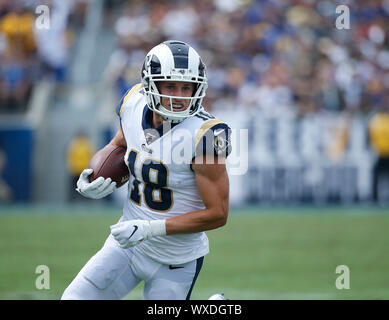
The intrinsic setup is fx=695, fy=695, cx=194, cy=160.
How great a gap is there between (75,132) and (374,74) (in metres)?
5.56

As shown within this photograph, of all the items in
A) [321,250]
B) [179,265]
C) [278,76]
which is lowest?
[321,250]

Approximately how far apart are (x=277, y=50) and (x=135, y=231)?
32.7 feet

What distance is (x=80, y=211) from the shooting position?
11.2 m

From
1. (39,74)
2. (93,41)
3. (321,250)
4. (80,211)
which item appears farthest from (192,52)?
(93,41)

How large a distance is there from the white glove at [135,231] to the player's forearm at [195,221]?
5 centimetres

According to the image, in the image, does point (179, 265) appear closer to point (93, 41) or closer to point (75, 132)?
point (75, 132)

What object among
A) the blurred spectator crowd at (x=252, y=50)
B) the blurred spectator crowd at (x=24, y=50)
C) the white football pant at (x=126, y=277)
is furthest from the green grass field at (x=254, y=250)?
the blurred spectator crowd at (x=24, y=50)

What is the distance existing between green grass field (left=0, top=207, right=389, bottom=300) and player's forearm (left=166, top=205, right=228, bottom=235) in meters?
2.22

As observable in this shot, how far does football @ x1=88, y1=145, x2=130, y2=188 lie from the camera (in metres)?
3.99
